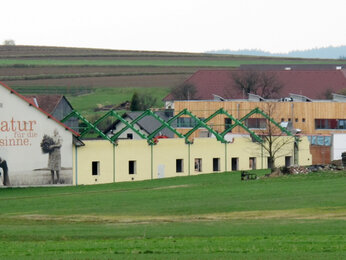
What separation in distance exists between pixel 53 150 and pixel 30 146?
5.44 ft

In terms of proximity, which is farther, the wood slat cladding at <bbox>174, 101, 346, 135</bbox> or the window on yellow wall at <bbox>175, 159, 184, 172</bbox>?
the wood slat cladding at <bbox>174, 101, 346, 135</bbox>

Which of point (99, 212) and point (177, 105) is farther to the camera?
point (177, 105)

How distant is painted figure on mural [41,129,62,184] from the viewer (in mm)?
70250

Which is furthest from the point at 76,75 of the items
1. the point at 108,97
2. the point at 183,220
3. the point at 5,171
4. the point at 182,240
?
the point at 182,240

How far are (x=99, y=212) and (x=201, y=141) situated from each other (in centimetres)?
3403

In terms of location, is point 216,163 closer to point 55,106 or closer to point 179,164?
point 179,164

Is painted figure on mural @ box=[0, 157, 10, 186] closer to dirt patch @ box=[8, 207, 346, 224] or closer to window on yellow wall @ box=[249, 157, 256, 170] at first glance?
window on yellow wall @ box=[249, 157, 256, 170]

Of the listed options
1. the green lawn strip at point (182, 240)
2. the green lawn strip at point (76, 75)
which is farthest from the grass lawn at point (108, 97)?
the green lawn strip at point (182, 240)

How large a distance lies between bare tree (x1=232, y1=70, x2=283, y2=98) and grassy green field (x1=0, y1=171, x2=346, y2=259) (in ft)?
209

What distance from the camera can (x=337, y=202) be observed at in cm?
4597

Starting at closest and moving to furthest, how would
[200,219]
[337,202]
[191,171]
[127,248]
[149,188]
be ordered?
[127,248]
[200,219]
[337,202]
[149,188]
[191,171]

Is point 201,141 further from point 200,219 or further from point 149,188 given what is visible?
point 200,219

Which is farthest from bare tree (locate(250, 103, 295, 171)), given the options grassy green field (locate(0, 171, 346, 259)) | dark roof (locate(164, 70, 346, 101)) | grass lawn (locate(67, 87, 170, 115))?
grass lawn (locate(67, 87, 170, 115))

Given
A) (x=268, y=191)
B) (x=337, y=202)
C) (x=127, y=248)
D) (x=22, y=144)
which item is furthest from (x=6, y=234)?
(x=22, y=144)
